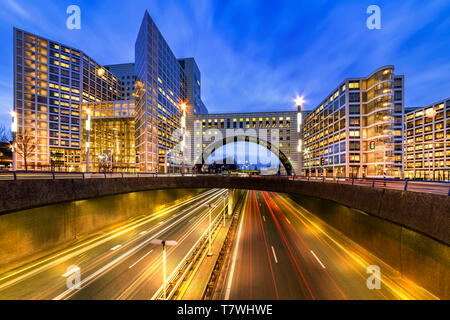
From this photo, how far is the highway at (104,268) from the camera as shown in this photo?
12969 mm

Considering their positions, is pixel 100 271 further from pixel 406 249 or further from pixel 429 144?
pixel 429 144

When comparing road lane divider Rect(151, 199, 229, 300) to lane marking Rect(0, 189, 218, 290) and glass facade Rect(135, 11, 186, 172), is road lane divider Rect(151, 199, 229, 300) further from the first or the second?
glass facade Rect(135, 11, 186, 172)

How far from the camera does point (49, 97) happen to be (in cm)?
7425

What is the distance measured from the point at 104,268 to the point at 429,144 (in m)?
111

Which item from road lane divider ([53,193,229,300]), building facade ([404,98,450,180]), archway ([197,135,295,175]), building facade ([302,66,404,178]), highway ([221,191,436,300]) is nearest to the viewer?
road lane divider ([53,193,229,300])

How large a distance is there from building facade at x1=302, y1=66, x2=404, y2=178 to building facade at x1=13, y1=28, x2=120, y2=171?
307 ft

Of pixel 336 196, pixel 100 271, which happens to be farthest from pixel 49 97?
pixel 336 196

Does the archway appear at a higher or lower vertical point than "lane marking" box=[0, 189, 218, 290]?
higher

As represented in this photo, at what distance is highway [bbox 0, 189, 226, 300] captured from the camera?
1297cm

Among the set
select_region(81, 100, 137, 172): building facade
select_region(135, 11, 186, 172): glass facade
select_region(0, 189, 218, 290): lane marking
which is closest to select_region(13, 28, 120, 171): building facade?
select_region(81, 100, 137, 172): building facade

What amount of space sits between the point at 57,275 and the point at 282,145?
292 ft

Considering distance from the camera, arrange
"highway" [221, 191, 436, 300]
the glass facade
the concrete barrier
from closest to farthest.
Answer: the concrete barrier
"highway" [221, 191, 436, 300]
the glass facade
